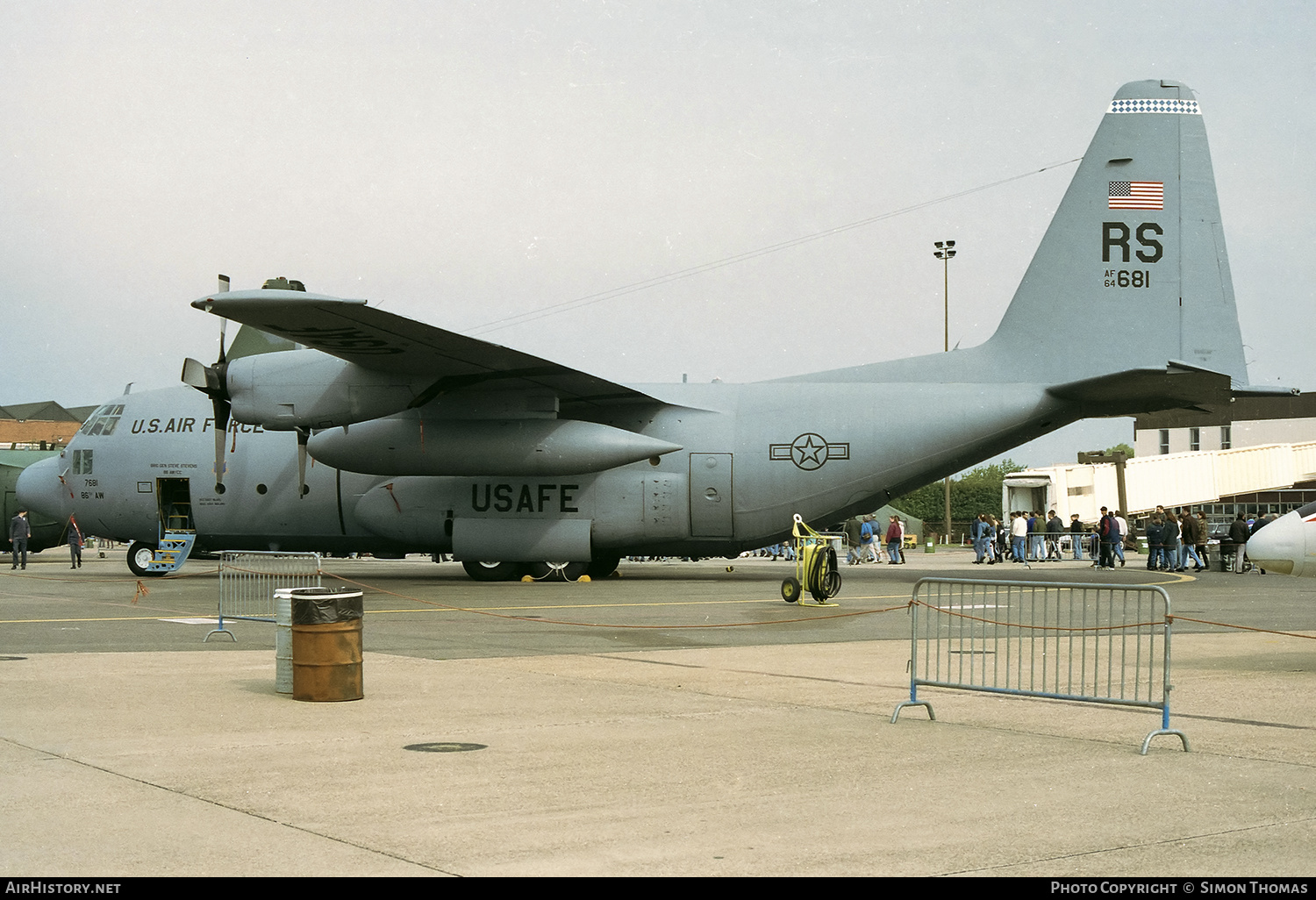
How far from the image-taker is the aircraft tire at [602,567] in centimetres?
2751

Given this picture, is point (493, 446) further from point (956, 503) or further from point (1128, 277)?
point (956, 503)

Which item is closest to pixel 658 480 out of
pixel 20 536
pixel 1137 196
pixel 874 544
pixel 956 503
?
pixel 1137 196

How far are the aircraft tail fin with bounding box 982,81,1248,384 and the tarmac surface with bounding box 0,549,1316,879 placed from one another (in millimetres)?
10389

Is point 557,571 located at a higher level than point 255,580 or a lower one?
lower

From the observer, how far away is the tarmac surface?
5.33m

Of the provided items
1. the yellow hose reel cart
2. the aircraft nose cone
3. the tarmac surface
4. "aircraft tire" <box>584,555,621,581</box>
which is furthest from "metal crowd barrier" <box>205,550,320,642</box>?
the aircraft nose cone

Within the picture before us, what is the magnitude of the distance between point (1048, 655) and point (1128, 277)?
13.4 m

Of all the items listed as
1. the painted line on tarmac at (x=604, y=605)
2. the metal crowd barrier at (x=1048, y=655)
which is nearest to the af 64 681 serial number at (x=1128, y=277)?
the painted line on tarmac at (x=604, y=605)

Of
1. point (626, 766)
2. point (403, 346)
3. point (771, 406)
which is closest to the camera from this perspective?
point (626, 766)

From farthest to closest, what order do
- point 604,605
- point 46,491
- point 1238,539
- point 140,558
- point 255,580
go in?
point 1238,539 < point 46,491 < point 140,558 < point 604,605 < point 255,580

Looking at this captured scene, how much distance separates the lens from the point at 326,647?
980 centimetres

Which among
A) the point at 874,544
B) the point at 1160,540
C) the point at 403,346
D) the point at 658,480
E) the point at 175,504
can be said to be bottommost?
the point at 874,544

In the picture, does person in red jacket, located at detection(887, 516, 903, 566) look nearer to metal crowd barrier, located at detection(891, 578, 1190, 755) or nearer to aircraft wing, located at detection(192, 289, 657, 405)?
aircraft wing, located at detection(192, 289, 657, 405)
